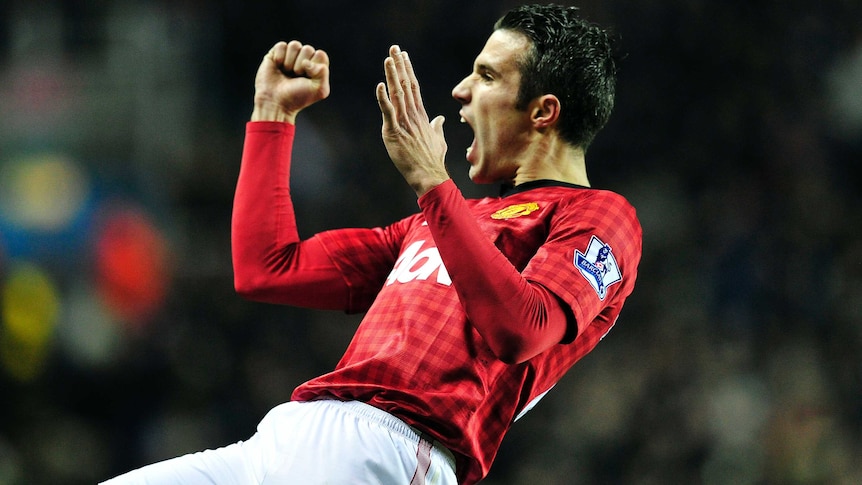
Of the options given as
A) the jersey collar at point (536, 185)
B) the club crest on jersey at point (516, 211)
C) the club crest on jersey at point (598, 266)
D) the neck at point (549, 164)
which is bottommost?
the club crest on jersey at point (598, 266)

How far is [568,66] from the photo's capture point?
2.91m

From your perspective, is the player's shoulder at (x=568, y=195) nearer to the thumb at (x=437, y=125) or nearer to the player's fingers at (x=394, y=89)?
the thumb at (x=437, y=125)

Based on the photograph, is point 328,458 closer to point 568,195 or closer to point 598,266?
point 598,266

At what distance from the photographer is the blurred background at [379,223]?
17.1ft

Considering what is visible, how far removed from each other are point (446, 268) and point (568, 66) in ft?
3.29

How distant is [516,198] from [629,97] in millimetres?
3365

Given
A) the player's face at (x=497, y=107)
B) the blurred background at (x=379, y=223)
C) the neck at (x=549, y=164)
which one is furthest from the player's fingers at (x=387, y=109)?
the blurred background at (x=379, y=223)

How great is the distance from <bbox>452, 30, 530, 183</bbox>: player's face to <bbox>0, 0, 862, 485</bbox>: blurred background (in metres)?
2.69

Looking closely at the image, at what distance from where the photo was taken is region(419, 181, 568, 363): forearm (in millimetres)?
2135

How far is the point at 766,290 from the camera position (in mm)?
5512

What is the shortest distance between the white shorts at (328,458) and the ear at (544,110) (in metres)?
1.06

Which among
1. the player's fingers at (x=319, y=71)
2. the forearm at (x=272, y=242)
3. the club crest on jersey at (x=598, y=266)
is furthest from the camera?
the player's fingers at (x=319, y=71)

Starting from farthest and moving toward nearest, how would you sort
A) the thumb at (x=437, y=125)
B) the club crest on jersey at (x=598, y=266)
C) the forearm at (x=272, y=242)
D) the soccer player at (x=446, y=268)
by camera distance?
1. the forearm at (x=272, y=242)
2. the thumb at (x=437, y=125)
3. the club crest on jersey at (x=598, y=266)
4. the soccer player at (x=446, y=268)

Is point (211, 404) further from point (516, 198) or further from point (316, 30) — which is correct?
point (516, 198)
